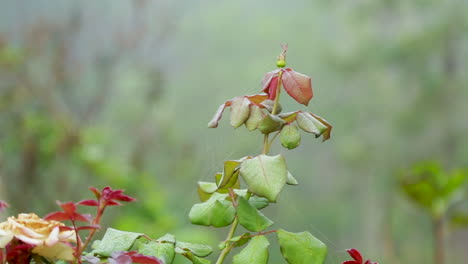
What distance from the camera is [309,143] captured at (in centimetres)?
636

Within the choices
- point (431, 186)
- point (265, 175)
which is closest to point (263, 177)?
point (265, 175)

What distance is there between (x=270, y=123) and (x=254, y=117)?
2 centimetres

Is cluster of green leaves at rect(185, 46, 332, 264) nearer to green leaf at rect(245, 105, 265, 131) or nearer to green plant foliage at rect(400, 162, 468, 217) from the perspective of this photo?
green leaf at rect(245, 105, 265, 131)

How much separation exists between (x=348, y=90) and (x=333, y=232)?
145cm

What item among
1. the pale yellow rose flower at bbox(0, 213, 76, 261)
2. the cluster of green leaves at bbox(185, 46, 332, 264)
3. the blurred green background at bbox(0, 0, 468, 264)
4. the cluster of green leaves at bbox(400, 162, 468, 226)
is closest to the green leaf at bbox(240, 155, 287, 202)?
the cluster of green leaves at bbox(185, 46, 332, 264)

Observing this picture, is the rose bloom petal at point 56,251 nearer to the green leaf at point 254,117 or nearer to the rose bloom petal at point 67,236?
the rose bloom petal at point 67,236

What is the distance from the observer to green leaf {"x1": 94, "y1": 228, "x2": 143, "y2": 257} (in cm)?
35

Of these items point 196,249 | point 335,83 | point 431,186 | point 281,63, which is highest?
point 281,63

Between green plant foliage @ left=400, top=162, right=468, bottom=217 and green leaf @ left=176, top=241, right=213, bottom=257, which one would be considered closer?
green leaf @ left=176, top=241, right=213, bottom=257

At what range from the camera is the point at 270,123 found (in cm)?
35

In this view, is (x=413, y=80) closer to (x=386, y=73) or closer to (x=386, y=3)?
(x=386, y=73)

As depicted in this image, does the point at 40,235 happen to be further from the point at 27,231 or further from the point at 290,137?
the point at 290,137

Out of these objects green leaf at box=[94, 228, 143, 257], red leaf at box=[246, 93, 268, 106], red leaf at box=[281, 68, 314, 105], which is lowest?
green leaf at box=[94, 228, 143, 257]

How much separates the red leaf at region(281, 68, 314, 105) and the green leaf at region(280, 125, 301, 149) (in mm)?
20
